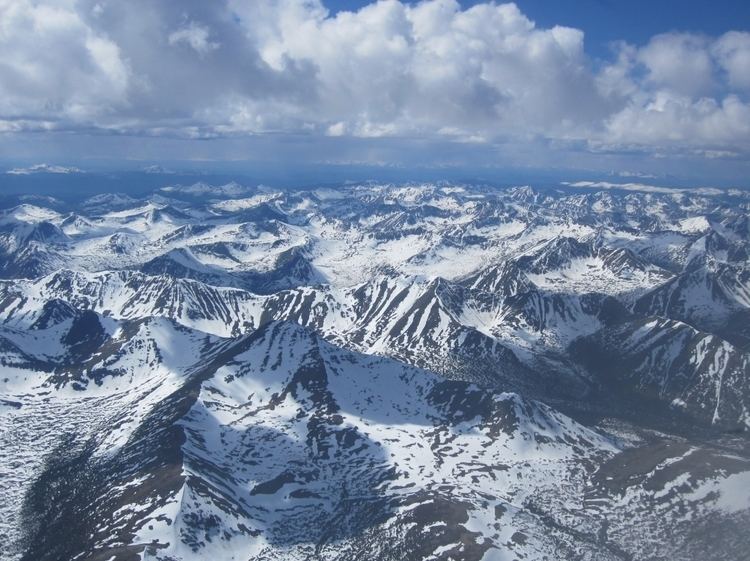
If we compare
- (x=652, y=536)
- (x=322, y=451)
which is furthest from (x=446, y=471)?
(x=652, y=536)

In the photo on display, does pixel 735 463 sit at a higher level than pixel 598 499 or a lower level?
higher

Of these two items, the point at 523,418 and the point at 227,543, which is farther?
the point at 523,418

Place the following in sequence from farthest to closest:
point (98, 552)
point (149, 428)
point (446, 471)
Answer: point (149, 428) < point (446, 471) < point (98, 552)

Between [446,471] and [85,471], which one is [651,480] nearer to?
[446,471]

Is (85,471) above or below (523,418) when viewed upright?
below

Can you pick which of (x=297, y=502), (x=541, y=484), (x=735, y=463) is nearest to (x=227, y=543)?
(x=297, y=502)

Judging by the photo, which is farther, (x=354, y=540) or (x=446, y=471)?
(x=446, y=471)

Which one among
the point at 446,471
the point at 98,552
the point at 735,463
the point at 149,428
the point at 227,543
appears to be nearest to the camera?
the point at 98,552

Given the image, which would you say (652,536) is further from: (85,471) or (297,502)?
(85,471)
